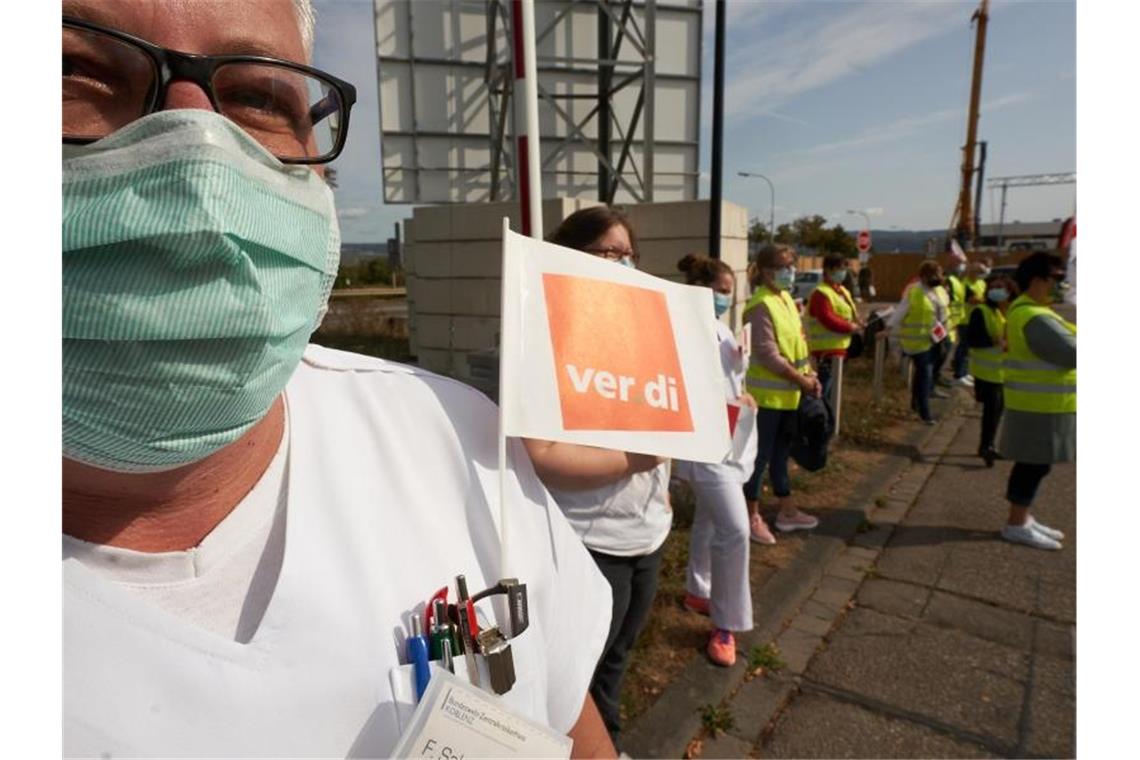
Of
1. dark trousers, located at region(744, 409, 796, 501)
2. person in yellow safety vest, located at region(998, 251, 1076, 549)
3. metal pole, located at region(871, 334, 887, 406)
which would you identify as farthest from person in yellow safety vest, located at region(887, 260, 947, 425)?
dark trousers, located at region(744, 409, 796, 501)

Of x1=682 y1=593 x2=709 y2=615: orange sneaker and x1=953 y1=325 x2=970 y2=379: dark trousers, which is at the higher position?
x1=953 y1=325 x2=970 y2=379: dark trousers

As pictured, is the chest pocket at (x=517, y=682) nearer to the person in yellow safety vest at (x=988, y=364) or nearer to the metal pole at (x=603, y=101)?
the metal pole at (x=603, y=101)

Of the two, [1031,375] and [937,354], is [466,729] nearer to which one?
[1031,375]

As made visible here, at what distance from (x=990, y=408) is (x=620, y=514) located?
519 centimetres

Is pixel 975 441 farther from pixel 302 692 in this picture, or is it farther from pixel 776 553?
pixel 302 692

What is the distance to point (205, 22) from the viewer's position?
0.72 meters

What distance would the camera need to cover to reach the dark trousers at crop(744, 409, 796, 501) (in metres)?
4.01

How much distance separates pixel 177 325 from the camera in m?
0.65

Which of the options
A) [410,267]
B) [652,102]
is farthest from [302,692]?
[410,267]

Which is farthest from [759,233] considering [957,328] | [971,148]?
[957,328]

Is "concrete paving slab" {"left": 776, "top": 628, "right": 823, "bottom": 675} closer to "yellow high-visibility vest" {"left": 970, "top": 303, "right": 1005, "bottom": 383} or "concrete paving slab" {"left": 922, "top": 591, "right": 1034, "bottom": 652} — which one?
"concrete paving slab" {"left": 922, "top": 591, "right": 1034, "bottom": 652}

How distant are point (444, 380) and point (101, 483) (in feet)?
1.62

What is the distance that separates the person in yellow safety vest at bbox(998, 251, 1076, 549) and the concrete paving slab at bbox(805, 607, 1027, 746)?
1.48 m

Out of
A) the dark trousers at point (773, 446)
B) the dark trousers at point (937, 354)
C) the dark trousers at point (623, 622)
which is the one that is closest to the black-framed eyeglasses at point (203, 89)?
the dark trousers at point (623, 622)
